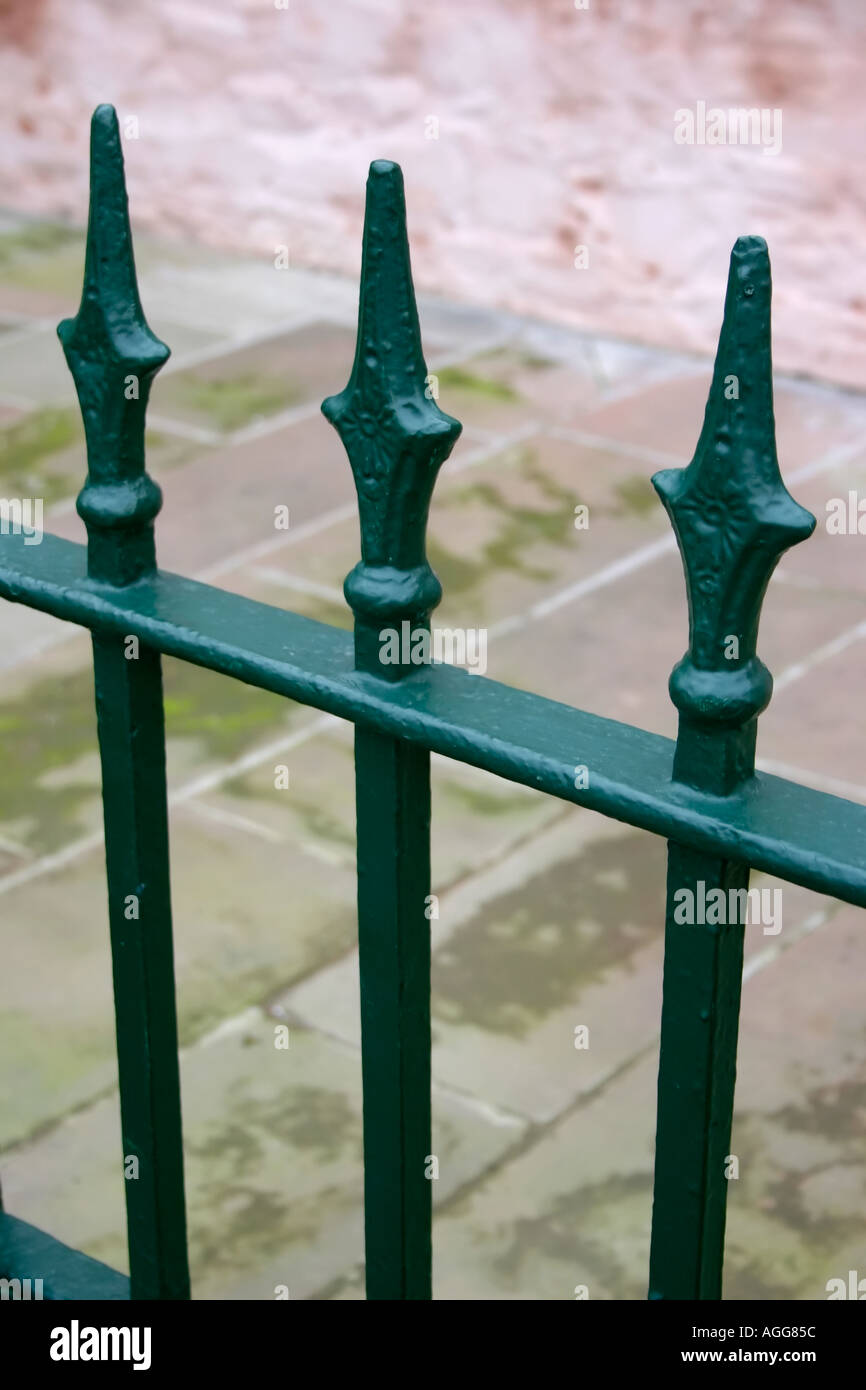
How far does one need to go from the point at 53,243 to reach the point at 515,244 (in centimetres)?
192

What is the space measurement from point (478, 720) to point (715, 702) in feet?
0.62

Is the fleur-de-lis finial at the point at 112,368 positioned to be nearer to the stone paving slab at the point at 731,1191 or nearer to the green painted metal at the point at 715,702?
the green painted metal at the point at 715,702

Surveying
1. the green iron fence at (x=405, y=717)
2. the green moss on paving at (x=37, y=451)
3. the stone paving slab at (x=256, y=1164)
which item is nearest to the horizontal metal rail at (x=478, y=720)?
the green iron fence at (x=405, y=717)

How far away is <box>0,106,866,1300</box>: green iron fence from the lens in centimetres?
114

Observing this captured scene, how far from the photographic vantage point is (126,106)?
22.6ft

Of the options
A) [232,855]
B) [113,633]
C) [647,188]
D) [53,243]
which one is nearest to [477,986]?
[232,855]

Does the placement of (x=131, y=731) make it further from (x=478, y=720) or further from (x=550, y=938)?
(x=550, y=938)

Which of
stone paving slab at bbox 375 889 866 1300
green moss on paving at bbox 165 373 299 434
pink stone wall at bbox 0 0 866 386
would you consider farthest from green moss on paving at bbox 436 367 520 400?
stone paving slab at bbox 375 889 866 1300

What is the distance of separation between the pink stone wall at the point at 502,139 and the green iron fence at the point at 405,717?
4.40 metres

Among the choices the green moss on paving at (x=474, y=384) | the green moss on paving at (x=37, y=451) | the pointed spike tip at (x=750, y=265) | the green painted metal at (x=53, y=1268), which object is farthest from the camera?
the green moss on paving at (x=474, y=384)

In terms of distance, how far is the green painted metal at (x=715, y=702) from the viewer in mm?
1089

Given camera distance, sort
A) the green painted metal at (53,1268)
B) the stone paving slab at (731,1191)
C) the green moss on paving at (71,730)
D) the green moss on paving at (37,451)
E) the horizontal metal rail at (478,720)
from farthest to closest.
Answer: the green moss on paving at (37,451)
the green moss on paving at (71,730)
the stone paving slab at (731,1191)
the green painted metal at (53,1268)
the horizontal metal rail at (478,720)

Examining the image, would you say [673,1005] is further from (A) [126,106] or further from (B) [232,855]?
(A) [126,106]

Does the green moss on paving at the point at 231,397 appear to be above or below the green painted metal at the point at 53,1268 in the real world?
above
